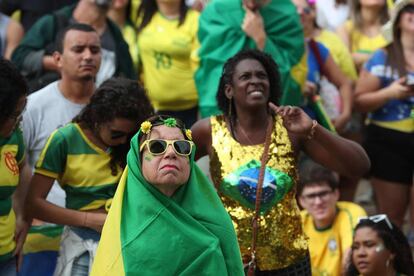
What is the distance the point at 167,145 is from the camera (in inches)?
186

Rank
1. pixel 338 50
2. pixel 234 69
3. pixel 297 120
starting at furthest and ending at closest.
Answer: pixel 338 50, pixel 234 69, pixel 297 120

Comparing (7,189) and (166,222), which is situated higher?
(166,222)

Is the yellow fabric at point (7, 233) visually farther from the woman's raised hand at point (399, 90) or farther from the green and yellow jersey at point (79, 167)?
the woman's raised hand at point (399, 90)

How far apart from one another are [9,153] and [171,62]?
2.68 metres

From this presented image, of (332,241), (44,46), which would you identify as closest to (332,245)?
(332,241)

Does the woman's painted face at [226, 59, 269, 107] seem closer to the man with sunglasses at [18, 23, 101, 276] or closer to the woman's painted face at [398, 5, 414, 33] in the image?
the man with sunglasses at [18, 23, 101, 276]

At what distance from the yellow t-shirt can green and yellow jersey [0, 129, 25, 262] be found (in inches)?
89.6

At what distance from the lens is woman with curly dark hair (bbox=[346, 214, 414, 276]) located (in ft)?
21.1

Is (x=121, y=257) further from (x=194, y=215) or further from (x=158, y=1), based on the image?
(x=158, y=1)

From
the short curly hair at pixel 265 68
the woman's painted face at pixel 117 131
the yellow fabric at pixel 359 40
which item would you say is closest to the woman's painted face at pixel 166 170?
the woman's painted face at pixel 117 131

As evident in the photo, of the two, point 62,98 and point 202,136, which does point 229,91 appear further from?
point 62,98

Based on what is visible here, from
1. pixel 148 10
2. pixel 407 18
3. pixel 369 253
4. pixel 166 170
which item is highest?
pixel 407 18

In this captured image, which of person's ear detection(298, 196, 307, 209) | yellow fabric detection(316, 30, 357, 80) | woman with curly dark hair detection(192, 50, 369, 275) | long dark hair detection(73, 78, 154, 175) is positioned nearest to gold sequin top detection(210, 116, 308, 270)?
woman with curly dark hair detection(192, 50, 369, 275)

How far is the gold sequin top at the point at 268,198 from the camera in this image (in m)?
5.44
